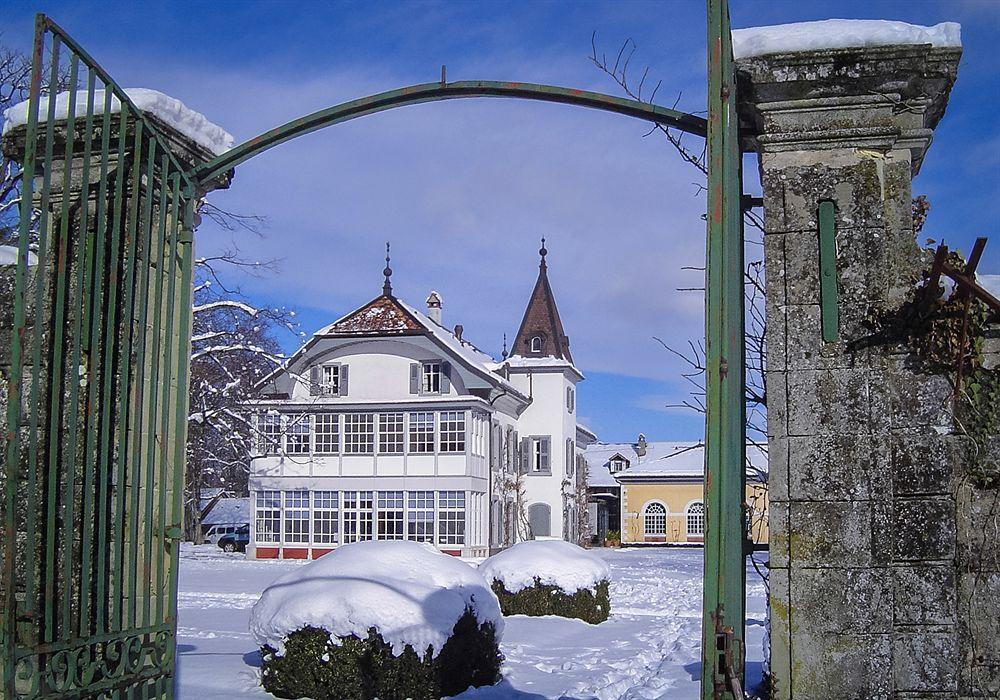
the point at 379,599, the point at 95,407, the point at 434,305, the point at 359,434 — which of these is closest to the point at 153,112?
the point at 95,407

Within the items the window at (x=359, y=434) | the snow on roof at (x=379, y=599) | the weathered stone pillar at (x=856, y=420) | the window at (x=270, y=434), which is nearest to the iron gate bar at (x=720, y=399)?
the weathered stone pillar at (x=856, y=420)

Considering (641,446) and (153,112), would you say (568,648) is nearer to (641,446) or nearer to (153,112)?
(153,112)

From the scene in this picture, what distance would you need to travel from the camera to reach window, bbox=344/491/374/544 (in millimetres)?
31812

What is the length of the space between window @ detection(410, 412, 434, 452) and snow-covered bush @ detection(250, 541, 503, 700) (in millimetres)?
22899

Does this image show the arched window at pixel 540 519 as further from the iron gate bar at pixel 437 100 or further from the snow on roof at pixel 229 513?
the iron gate bar at pixel 437 100

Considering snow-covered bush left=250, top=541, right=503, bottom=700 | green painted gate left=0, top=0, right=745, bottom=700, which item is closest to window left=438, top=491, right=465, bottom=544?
snow-covered bush left=250, top=541, right=503, bottom=700

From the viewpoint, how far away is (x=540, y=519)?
127ft

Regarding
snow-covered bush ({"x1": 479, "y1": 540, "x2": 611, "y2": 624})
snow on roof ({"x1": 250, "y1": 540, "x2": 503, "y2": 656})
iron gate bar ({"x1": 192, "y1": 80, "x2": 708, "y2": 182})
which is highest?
iron gate bar ({"x1": 192, "y1": 80, "x2": 708, "y2": 182})

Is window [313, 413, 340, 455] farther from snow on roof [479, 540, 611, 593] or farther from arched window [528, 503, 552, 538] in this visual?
snow on roof [479, 540, 611, 593]

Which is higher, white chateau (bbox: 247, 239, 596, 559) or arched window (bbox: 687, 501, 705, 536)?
white chateau (bbox: 247, 239, 596, 559)

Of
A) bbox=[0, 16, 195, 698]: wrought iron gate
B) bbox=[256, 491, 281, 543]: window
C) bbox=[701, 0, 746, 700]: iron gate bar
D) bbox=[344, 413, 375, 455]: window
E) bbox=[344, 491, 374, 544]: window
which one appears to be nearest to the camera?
bbox=[701, 0, 746, 700]: iron gate bar

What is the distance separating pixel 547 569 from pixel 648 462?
30.8m

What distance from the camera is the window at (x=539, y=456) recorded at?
38.7 m

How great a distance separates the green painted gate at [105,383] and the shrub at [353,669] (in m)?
4.00
